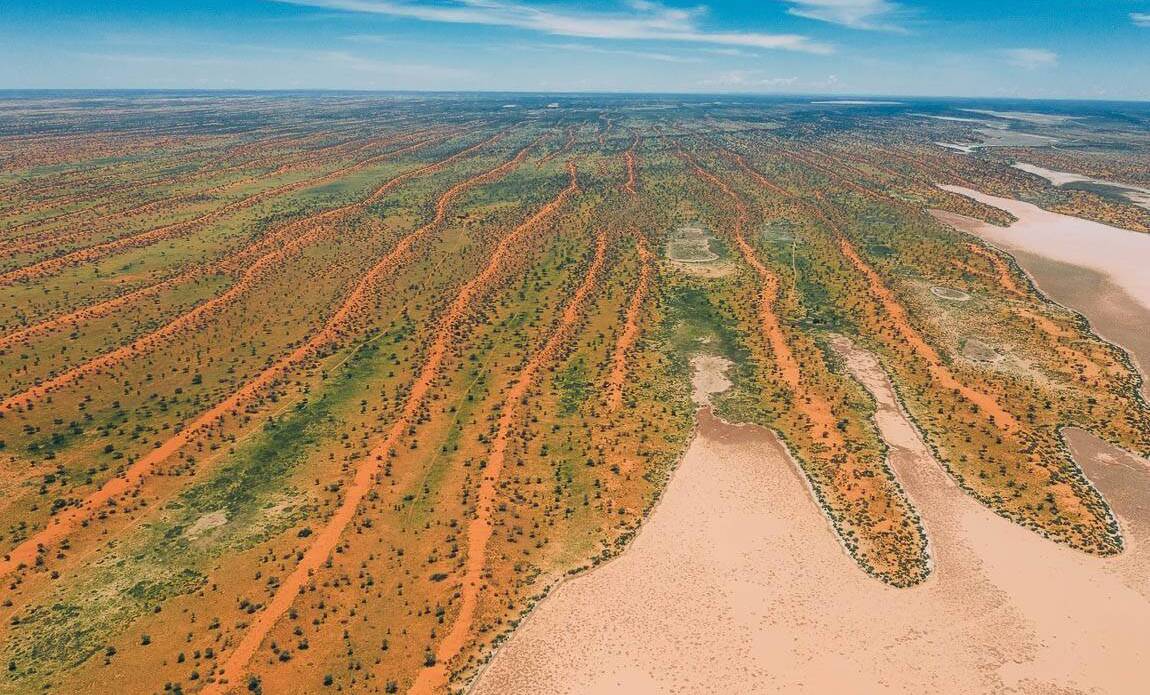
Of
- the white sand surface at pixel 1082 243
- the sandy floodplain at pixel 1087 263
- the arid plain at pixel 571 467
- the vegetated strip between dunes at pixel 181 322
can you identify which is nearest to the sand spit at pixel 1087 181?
the sandy floodplain at pixel 1087 263

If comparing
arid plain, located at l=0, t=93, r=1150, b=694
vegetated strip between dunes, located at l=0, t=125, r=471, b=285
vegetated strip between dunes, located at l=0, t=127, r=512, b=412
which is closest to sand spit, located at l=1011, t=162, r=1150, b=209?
arid plain, located at l=0, t=93, r=1150, b=694

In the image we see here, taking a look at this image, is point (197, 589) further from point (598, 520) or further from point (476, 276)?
point (476, 276)

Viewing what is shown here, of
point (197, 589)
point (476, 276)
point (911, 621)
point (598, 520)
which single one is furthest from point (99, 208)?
point (911, 621)

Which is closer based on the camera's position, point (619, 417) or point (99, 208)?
point (619, 417)

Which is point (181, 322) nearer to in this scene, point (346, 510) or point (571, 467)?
point (346, 510)

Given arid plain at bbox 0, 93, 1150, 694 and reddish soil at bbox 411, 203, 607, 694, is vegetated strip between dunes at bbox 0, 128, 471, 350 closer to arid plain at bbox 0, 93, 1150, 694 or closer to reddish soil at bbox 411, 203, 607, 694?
arid plain at bbox 0, 93, 1150, 694

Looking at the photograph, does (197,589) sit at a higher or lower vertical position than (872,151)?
lower

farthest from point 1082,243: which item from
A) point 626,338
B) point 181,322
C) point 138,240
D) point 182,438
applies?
point 138,240

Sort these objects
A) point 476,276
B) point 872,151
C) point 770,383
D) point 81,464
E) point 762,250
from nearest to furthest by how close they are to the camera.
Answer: point 81,464
point 770,383
point 476,276
point 762,250
point 872,151
